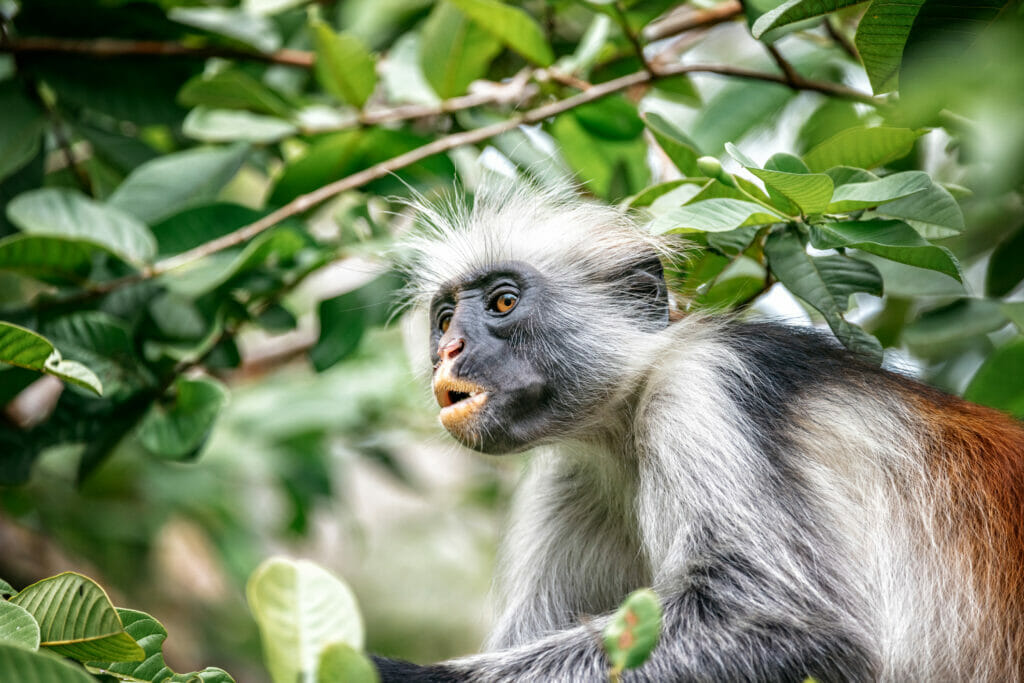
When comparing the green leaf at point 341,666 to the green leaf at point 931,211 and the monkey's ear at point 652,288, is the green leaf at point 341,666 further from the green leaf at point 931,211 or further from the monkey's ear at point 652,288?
the monkey's ear at point 652,288

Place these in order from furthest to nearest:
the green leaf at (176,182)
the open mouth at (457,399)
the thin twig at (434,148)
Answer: the green leaf at (176,182) < the thin twig at (434,148) < the open mouth at (457,399)

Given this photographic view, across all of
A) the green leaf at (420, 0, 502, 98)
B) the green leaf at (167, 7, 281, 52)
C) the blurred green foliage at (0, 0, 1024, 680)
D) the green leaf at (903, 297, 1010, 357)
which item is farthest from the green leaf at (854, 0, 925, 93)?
the green leaf at (167, 7, 281, 52)

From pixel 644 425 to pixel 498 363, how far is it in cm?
53

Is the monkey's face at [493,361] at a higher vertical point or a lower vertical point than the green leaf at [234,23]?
lower

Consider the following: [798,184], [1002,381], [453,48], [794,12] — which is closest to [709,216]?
[798,184]

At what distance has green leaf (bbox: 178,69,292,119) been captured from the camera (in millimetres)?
4023

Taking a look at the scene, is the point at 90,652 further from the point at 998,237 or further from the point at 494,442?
the point at 998,237

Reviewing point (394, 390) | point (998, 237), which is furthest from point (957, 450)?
point (394, 390)

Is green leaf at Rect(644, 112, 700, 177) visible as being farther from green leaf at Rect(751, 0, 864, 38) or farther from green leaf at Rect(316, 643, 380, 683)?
green leaf at Rect(316, 643, 380, 683)

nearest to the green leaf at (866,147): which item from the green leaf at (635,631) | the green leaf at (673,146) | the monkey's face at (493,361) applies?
the green leaf at (673,146)

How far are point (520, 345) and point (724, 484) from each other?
0.89m

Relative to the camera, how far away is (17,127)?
427 cm

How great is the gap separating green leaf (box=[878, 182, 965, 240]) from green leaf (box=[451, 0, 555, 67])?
1.78 m

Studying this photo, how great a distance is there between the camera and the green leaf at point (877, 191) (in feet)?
7.95
